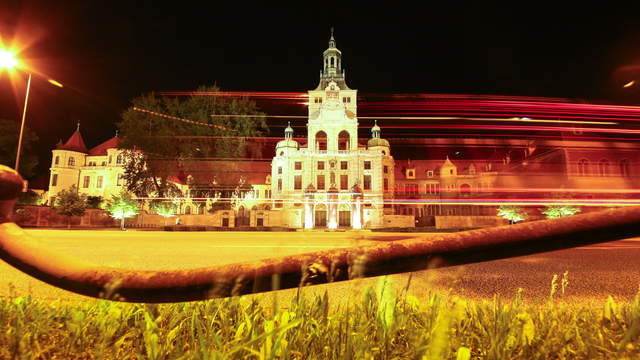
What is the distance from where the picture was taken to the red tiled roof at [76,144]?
66688mm

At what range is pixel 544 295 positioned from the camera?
383 centimetres

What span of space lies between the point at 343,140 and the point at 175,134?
89.5 ft

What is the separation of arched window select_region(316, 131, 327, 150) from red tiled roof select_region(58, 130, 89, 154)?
52.0 metres

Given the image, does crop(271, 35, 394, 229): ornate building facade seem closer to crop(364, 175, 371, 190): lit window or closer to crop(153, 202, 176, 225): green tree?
crop(364, 175, 371, 190): lit window

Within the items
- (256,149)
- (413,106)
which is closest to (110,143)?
(256,149)

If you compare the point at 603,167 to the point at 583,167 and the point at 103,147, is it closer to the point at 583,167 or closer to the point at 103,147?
the point at 583,167

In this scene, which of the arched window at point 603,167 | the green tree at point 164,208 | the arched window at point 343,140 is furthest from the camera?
the arched window at point 343,140

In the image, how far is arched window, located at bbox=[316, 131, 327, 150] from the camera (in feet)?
175

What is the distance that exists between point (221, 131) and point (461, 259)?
36749mm

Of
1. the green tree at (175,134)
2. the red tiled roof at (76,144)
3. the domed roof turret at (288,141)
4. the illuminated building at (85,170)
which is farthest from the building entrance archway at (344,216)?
the red tiled roof at (76,144)

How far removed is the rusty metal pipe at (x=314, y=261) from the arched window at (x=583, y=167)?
2930 cm

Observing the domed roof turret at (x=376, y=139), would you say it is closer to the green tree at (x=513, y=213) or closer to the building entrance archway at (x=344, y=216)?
the building entrance archway at (x=344, y=216)

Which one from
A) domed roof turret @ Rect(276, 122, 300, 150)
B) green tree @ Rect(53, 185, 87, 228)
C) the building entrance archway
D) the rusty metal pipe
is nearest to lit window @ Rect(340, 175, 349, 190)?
the building entrance archway

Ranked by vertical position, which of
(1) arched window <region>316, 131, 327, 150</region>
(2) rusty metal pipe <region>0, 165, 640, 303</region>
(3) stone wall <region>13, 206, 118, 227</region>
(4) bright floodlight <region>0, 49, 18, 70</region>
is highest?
(1) arched window <region>316, 131, 327, 150</region>
